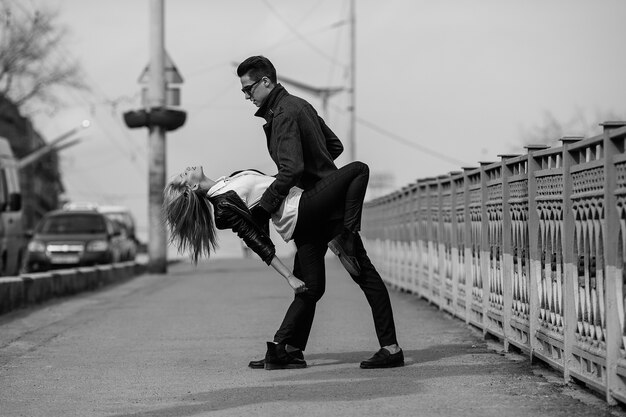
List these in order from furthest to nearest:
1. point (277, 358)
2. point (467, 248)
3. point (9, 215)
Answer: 1. point (9, 215)
2. point (467, 248)
3. point (277, 358)

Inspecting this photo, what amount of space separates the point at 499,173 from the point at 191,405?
403cm

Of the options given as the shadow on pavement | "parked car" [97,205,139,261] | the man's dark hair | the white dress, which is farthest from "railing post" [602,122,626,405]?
"parked car" [97,205,139,261]

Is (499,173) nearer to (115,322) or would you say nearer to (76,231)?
(115,322)

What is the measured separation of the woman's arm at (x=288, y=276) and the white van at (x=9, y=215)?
1572cm

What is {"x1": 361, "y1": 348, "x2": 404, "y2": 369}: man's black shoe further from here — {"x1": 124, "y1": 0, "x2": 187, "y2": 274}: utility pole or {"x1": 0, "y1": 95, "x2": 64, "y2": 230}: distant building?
{"x1": 0, "y1": 95, "x2": 64, "y2": 230}: distant building

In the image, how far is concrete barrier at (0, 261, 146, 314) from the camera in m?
15.7

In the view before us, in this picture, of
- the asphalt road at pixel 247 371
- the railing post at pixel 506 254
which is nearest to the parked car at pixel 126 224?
the asphalt road at pixel 247 371

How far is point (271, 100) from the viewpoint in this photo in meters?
8.61

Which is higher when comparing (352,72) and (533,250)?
(352,72)

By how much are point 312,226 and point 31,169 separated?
322 ft

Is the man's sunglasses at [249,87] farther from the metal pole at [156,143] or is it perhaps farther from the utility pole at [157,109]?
the utility pole at [157,109]

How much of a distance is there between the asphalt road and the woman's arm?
528mm

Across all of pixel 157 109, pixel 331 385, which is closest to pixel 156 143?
pixel 157 109

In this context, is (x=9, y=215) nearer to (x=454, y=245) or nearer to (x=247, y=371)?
(x=454, y=245)
